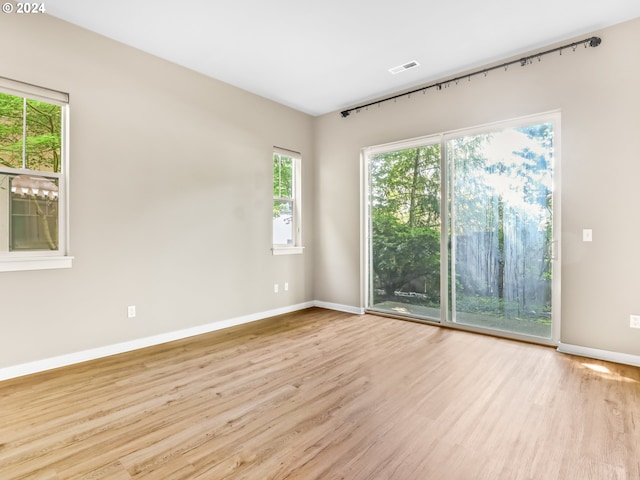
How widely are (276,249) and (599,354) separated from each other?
381cm

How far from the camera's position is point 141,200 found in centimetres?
342

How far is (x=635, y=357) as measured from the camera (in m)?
2.94

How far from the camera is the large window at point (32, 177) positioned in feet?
9.02

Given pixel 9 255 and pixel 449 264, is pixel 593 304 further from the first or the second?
pixel 9 255

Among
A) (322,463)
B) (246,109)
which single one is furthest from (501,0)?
(322,463)

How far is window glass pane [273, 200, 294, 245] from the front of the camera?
16.0ft

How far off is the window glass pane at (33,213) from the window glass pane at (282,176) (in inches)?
103

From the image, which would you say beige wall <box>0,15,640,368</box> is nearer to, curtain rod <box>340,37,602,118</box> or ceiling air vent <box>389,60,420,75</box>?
curtain rod <box>340,37,602,118</box>

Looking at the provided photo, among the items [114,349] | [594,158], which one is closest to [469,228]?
[594,158]

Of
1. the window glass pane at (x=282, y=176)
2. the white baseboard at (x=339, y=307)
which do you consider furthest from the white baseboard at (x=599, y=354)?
the window glass pane at (x=282, y=176)

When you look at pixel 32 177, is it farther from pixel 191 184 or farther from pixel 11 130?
pixel 191 184

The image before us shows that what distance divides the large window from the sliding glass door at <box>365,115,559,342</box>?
12.1ft

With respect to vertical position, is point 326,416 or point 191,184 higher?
point 191,184

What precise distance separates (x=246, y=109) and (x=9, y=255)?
2.99 metres
